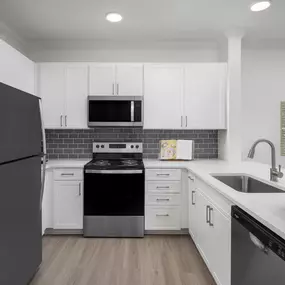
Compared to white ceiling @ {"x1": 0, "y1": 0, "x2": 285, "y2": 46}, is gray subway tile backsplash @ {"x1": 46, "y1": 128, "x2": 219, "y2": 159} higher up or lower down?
lower down

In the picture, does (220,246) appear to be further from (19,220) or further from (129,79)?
(129,79)

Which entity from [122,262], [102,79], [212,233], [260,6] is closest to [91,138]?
[102,79]

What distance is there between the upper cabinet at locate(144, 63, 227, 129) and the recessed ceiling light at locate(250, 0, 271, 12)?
87 centimetres

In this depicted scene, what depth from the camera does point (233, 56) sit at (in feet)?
11.4

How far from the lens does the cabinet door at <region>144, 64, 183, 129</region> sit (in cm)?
356

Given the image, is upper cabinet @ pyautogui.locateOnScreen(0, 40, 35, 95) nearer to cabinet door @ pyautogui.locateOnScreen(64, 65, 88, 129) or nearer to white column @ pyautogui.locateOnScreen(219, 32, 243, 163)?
cabinet door @ pyautogui.locateOnScreen(64, 65, 88, 129)

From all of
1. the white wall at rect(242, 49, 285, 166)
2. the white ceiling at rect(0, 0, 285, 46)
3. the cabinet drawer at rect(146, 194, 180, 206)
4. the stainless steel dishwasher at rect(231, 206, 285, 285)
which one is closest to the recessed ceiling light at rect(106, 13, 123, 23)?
the white ceiling at rect(0, 0, 285, 46)

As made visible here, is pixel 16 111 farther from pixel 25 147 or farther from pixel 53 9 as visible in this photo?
pixel 53 9

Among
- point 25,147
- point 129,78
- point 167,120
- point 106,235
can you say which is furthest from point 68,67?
point 106,235

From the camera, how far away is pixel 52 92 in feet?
11.6

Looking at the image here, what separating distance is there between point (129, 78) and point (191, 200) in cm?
168

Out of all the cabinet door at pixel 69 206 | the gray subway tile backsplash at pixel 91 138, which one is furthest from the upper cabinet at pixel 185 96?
the cabinet door at pixel 69 206

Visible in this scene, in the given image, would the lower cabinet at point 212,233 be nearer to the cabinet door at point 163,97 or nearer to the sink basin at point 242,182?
the sink basin at point 242,182

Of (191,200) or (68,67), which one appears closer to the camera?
(191,200)
